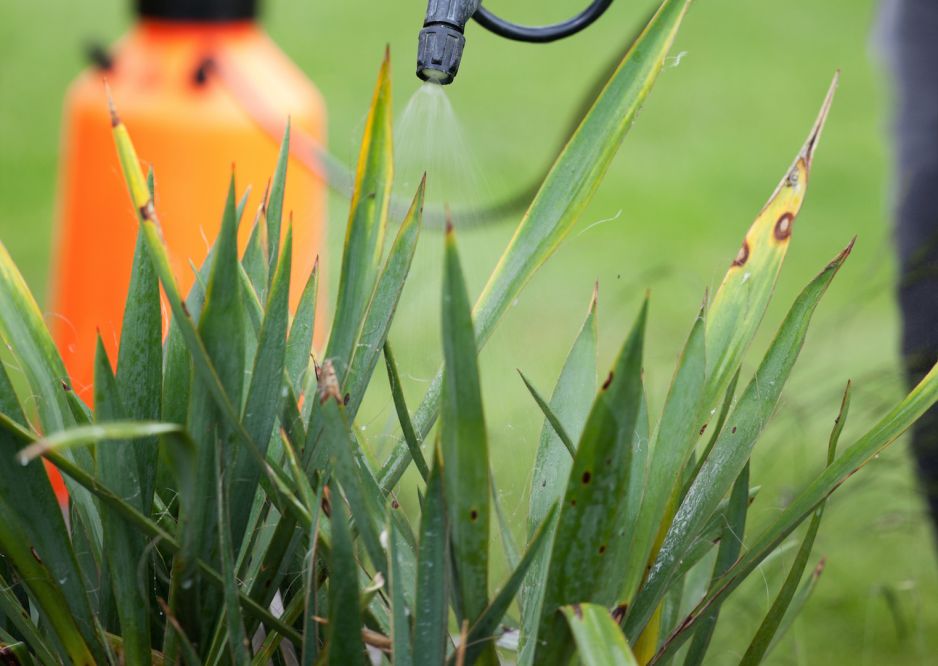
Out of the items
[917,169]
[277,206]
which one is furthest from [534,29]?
[917,169]

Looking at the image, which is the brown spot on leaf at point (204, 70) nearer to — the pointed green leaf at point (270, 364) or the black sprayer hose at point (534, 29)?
the black sprayer hose at point (534, 29)

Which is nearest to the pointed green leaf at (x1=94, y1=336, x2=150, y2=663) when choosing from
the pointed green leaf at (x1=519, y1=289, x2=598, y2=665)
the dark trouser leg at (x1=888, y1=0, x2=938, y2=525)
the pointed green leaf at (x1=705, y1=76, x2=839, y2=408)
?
the pointed green leaf at (x1=519, y1=289, x2=598, y2=665)

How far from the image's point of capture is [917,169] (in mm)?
1563

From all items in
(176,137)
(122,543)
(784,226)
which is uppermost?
(784,226)

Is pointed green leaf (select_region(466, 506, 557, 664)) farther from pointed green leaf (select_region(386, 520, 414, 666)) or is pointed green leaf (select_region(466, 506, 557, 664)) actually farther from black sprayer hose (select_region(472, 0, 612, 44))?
black sprayer hose (select_region(472, 0, 612, 44))

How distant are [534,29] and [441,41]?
0.36 ft

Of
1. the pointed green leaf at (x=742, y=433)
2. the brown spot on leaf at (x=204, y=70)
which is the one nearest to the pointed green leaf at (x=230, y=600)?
the pointed green leaf at (x=742, y=433)

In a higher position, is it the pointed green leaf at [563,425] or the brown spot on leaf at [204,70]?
the pointed green leaf at [563,425]

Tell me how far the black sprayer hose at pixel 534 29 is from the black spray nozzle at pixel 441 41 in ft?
0.19

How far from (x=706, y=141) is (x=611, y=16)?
1918 millimetres

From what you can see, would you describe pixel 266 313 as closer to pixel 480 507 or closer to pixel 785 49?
pixel 480 507

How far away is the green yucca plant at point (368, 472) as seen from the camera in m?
0.54

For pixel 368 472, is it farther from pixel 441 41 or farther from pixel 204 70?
pixel 204 70

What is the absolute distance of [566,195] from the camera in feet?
2.22
